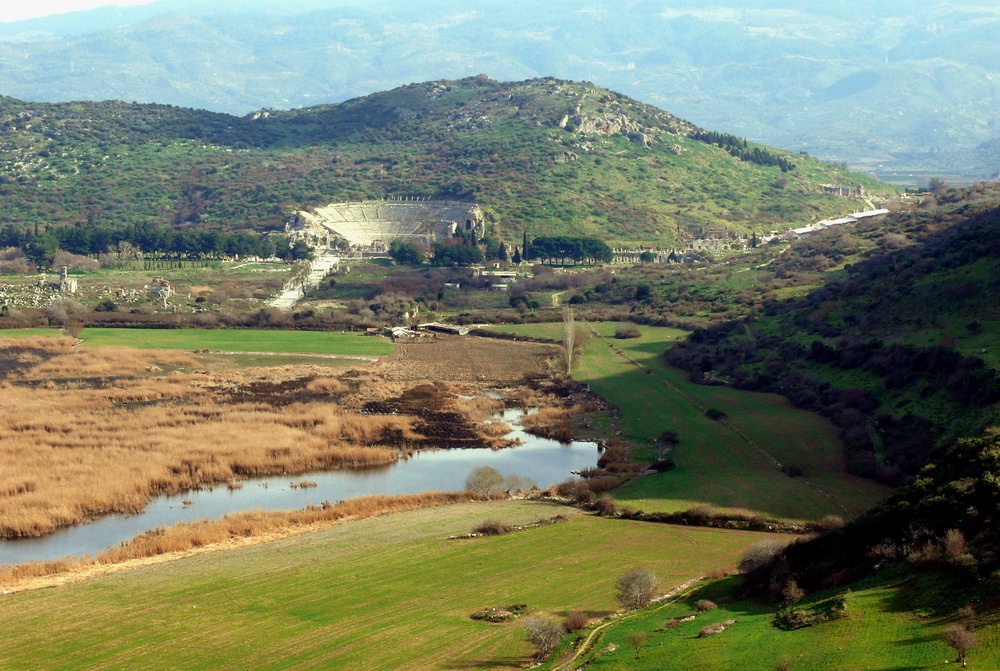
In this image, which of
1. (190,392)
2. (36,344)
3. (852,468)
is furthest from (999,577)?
(36,344)

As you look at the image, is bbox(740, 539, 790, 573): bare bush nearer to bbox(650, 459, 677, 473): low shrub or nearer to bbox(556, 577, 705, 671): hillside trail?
bbox(556, 577, 705, 671): hillside trail

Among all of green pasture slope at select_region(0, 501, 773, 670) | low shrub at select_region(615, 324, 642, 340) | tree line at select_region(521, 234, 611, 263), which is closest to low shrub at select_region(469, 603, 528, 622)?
green pasture slope at select_region(0, 501, 773, 670)

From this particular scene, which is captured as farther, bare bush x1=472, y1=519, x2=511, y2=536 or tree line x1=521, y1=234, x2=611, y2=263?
tree line x1=521, y1=234, x2=611, y2=263

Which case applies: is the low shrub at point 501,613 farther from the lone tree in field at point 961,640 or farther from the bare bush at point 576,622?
the lone tree in field at point 961,640

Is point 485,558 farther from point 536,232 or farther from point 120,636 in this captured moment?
point 536,232

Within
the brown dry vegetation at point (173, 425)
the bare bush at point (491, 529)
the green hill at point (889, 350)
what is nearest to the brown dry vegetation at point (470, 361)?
the brown dry vegetation at point (173, 425)

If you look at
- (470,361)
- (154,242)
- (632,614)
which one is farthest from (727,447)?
(154,242)
